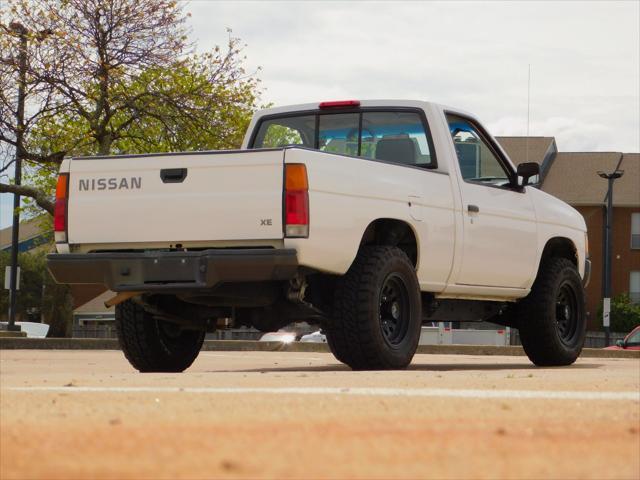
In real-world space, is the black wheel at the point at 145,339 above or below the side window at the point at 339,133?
below

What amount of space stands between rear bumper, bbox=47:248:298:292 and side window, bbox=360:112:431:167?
7.13 ft

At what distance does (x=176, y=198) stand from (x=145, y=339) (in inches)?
63.1

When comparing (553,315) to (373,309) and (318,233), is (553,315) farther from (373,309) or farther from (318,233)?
(318,233)

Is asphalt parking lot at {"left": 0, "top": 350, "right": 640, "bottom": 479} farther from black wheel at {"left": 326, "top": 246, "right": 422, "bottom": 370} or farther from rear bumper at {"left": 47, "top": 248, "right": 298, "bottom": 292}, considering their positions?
black wheel at {"left": 326, "top": 246, "right": 422, "bottom": 370}

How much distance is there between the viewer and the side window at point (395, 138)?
1088cm

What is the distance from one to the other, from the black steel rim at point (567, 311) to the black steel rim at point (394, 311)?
9.55ft

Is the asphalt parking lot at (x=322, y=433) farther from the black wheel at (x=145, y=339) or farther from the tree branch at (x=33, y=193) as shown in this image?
the tree branch at (x=33, y=193)

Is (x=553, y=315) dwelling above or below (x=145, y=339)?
above

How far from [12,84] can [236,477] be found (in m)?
28.3

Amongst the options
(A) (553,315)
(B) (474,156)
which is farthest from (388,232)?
(A) (553,315)

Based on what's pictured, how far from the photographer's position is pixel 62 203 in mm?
10016

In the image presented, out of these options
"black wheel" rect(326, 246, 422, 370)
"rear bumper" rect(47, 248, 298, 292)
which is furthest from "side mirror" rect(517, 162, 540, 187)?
"rear bumper" rect(47, 248, 298, 292)

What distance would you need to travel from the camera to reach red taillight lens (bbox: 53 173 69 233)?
32.8 feet

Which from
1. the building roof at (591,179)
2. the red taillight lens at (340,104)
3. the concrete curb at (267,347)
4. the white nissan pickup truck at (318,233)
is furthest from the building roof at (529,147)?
the red taillight lens at (340,104)
